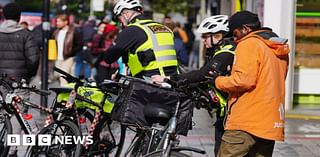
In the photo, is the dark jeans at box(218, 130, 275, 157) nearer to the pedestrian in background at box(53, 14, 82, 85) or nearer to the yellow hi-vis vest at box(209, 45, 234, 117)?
the yellow hi-vis vest at box(209, 45, 234, 117)

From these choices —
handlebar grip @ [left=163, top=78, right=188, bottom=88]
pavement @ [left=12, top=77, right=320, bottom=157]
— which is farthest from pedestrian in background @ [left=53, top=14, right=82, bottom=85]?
handlebar grip @ [left=163, top=78, right=188, bottom=88]

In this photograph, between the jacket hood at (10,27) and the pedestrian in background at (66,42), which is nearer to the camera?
the jacket hood at (10,27)

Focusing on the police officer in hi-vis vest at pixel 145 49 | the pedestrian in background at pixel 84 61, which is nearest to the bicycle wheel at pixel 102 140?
the police officer in hi-vis vest at pixel 145 49

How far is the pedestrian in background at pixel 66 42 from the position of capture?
649 inches

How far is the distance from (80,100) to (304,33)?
276 inches

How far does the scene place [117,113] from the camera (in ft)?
21.3

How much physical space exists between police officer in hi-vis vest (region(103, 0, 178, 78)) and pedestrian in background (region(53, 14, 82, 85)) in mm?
9329

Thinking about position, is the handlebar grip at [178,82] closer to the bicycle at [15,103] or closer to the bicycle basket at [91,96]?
the bicycle basket at [91,96]

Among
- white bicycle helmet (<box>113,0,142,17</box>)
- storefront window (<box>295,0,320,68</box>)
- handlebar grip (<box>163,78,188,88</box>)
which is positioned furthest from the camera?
storefront window (<box>295,0,320,68</box>)

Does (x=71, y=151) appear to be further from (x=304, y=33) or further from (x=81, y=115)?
(x=304, y=33)

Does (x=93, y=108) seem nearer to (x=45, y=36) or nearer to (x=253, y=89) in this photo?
(x=253, y=89)

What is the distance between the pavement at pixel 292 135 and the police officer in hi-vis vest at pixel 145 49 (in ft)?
2.94

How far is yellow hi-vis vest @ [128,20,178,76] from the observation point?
7.03m

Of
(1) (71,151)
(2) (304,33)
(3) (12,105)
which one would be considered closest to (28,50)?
(3) (12,105)
